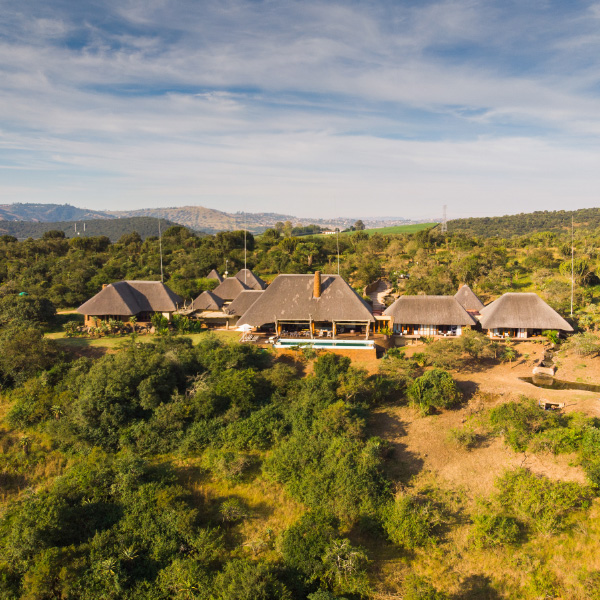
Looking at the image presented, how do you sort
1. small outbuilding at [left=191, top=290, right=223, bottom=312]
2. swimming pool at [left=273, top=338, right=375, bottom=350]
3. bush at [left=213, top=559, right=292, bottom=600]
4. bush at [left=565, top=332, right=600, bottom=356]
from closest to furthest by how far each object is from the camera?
bush at [left=213, top=559, right=292, bottom=600] → swimming pool at [left=273, top=338, right=375, bottom=350] → bush at [left=565, top=332, right=600, bottom=356] → small outbuilding at [left=191, top=290, right=223, bottom=312]

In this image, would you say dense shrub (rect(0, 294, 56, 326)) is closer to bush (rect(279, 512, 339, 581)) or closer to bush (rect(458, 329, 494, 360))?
bush (rect(279, 512, 339, 581))

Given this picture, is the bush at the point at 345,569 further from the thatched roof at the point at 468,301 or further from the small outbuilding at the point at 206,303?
the thatched roof at the point at 468,301

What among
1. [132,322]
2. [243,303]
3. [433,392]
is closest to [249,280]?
[243,303]

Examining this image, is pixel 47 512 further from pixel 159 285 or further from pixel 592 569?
pixel 159 285

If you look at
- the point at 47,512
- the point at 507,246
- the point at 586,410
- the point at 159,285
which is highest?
the point at 507,246

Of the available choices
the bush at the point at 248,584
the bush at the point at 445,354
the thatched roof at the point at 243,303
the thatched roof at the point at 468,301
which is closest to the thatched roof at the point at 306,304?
the thatched roof at the point at 243,303

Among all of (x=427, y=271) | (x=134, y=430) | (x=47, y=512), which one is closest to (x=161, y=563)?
(x=47, y=512)

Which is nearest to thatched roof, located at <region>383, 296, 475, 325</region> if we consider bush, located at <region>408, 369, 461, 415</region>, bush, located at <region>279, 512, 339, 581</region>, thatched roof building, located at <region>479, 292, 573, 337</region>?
thatched roof building, located at <region>479, 292, 573, 337</region>
